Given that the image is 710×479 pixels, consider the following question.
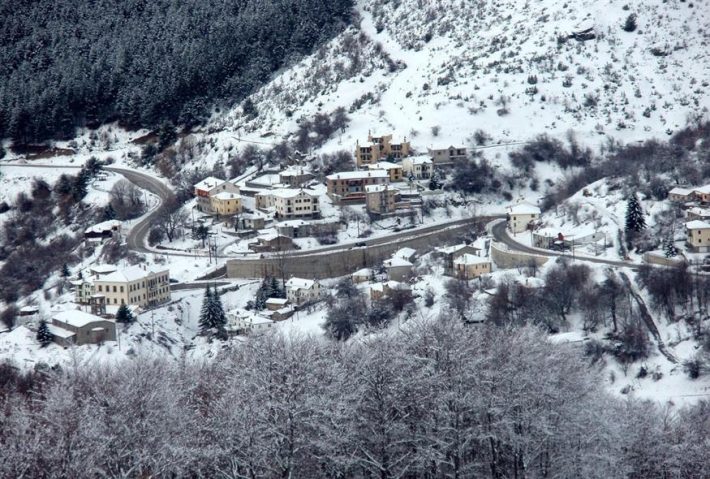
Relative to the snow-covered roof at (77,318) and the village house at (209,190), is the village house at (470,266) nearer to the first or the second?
the snow-covered roof at (77,318)

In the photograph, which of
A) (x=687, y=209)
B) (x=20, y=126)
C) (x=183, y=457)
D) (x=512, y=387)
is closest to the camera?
(x=183, y=457)

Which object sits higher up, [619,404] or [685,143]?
[685,143]

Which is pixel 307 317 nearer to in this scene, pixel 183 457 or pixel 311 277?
pixel 311 277

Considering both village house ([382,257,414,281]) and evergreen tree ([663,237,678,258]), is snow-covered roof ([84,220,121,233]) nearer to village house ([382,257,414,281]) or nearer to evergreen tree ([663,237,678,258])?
village house ([382,257,414,281])

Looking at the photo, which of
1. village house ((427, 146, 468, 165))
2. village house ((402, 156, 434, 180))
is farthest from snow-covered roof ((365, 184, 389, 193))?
village house ((427, 146, 468, 165))

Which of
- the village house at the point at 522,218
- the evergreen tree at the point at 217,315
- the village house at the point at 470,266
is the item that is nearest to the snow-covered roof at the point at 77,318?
the evergreen tree at the point at 217,315

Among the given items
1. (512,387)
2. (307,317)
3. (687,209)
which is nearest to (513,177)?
(687,209)

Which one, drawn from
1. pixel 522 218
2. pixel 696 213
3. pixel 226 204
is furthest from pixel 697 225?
pixel 226 204
